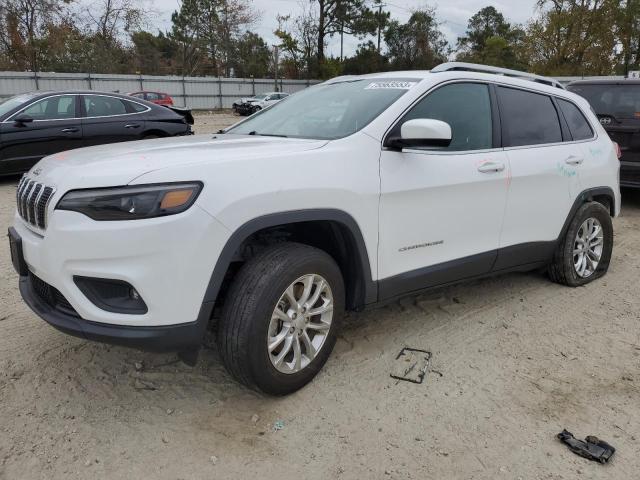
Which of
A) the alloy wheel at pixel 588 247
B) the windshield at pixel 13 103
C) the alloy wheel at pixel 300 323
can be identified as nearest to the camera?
the alloy wheel at pixel 300 323

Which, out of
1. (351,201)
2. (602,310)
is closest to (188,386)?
(351,201)

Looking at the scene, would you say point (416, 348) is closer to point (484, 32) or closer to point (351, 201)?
point (351, 201)

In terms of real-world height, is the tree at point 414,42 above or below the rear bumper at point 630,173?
above

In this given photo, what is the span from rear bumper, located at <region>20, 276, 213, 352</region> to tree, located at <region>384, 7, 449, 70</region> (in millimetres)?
54365

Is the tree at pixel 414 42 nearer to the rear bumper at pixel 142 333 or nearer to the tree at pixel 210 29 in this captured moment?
the tree at pixel 210 29

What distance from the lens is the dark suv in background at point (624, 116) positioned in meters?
6.89

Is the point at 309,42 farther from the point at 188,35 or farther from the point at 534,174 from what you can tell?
the point at 534,174

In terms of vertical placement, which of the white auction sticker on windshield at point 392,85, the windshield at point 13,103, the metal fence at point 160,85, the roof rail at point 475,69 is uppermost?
the metal fence at point 160,85

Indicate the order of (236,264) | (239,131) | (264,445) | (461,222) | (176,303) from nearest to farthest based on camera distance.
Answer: (176,303), (264,445), (236,264), (461,222), (239,131)

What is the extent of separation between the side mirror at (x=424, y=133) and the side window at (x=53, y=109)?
730cm

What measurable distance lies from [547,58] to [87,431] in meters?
39.3

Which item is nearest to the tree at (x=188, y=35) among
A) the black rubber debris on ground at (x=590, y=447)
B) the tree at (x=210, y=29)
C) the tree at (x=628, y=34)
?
the tree at (x=210, y=29)

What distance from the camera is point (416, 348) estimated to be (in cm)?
334

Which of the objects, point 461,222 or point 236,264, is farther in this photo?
point 461,222
